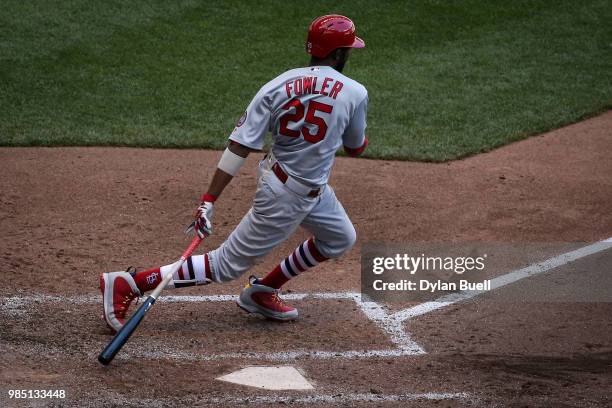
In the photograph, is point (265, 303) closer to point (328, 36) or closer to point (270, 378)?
point (270, 378)

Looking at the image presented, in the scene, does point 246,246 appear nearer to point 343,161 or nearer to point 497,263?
point 497,263

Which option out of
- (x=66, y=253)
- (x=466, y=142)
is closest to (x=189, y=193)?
(x=66, y=253)

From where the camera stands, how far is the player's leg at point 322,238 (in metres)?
5.54

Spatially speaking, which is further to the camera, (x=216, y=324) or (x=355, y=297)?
(x=355, y=297)

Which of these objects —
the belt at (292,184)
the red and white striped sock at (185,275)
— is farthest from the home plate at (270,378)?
the belt at (292,184)

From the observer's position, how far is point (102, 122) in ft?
32.2

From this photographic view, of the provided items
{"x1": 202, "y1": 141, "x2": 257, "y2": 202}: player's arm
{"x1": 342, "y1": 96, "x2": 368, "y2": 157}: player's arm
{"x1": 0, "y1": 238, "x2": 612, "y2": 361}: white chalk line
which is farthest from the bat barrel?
{"x1": 342, "y1": 96, "x2": 368, "y2": 157}: player's arm

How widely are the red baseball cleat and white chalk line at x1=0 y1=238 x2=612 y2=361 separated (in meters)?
0.32

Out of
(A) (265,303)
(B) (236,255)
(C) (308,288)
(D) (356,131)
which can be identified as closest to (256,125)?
(D) (356,131)

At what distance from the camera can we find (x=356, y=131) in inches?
214

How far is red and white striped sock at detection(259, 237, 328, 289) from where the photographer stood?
18.8 feet

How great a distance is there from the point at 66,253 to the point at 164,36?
627 cm

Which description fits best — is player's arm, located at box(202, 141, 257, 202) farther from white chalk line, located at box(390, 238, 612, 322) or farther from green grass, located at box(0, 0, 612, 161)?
green grass, located at box(0, 0, 612, 161)

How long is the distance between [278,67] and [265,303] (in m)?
6.36
